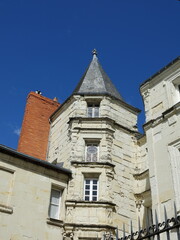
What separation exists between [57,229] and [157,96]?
5758 millimetres

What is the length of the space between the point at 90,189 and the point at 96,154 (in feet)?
5.28

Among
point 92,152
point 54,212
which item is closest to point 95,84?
point 92,152

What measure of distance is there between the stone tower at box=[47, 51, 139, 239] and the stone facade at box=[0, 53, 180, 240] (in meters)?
0.04

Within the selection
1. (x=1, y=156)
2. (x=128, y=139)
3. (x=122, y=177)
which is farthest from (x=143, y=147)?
(x=1, y=156)

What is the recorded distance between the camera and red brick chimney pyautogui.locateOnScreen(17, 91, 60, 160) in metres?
16.2

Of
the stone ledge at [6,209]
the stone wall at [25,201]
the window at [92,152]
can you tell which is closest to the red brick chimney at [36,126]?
the window at [92,152]

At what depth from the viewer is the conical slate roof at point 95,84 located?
1572 cm

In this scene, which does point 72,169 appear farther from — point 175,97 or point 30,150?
point 175,97

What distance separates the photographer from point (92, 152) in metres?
13.7

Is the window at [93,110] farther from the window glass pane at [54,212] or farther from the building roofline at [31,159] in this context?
the window glass pane at [54,212]

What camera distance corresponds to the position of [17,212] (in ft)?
35.1

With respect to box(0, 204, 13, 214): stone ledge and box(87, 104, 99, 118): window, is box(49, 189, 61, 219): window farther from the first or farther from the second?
box(87, 104, 99, 118): window

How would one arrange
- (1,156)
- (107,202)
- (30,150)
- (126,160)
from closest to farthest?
(1,156) → (107,202) → (126,160) → (30,150)

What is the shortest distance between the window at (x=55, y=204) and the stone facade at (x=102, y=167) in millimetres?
154
